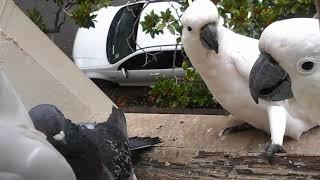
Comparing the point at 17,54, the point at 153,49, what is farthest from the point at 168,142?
the point at 153,49

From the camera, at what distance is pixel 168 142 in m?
3.24

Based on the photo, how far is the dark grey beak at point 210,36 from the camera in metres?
3.10

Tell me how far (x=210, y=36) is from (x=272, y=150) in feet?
2.09

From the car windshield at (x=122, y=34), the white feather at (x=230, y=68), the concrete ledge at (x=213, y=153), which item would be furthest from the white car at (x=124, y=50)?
the white feather at (x=230, y=68)

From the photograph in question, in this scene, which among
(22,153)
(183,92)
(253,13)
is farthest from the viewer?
(183,92)

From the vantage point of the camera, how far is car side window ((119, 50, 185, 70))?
20.9 ft

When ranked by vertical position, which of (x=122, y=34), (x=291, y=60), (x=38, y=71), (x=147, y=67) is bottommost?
(x=147, y=67)

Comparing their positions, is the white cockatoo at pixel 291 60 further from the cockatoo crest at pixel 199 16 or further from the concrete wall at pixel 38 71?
the concrete wall at pixel 38 71

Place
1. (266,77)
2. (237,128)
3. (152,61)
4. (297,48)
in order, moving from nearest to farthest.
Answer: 1. (297,48)
2. (266,77)
3. (237,128)
4. (152,61)

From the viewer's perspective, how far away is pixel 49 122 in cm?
260

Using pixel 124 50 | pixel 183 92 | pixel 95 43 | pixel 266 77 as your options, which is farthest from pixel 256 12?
pixel 95 43

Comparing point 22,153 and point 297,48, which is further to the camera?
point 297,48

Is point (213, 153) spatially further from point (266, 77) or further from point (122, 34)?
point (122, 34)

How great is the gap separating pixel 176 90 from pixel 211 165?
4.90ft
